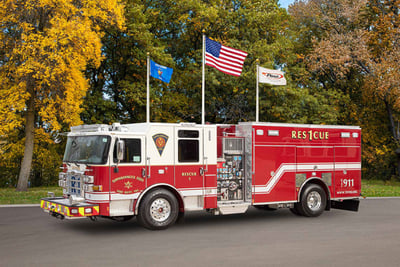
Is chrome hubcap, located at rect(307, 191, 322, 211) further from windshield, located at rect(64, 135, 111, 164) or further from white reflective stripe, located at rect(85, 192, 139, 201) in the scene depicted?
windshield, located at rect(64, 135, 111, 164)

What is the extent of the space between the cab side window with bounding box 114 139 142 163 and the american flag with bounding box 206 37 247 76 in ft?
21.6

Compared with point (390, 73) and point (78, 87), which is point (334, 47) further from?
point (78, 87)

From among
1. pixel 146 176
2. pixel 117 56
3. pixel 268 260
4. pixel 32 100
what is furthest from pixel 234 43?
pixel 268 260

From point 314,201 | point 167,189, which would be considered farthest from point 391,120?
point 167,189

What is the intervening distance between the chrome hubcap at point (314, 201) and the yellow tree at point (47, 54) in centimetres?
1156

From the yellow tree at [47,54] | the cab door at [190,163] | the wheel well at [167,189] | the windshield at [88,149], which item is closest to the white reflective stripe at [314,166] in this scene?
the cab door at [190,163]

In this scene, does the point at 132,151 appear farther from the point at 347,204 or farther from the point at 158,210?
the point at 347,204

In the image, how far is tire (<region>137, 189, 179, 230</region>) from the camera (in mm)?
Answer: 10484

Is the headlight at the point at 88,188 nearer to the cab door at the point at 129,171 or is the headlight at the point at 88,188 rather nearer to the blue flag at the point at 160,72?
the cab door at the point at 129,171

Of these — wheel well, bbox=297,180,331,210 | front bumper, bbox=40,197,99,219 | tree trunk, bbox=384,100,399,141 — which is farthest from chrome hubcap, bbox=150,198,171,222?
tree trunk, bbox=384,100,399,141

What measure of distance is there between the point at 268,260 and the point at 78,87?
599 inches

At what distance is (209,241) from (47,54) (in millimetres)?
13023

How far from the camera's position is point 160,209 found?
10727 millimetres

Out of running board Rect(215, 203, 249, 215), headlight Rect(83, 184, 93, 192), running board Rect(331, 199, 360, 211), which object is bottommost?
running board Rect(331, 199, 360, 211)
